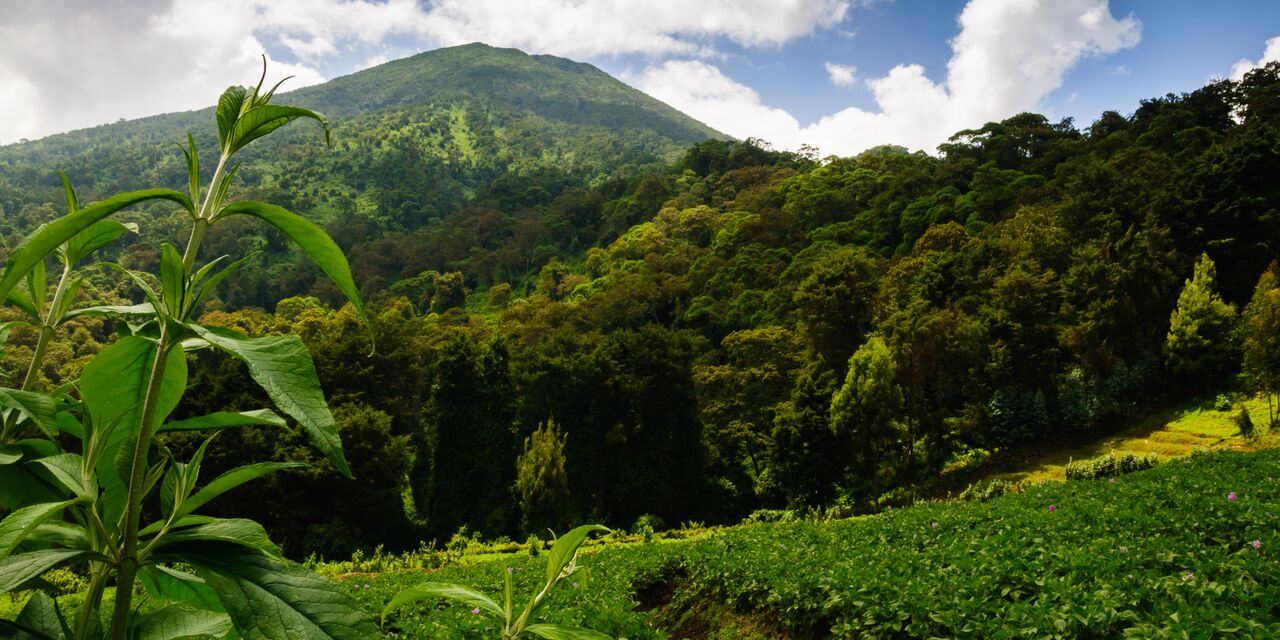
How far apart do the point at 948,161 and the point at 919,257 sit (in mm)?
17803

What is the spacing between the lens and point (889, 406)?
57.2 ft

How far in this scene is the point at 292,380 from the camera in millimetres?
655

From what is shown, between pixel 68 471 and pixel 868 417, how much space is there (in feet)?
59.1

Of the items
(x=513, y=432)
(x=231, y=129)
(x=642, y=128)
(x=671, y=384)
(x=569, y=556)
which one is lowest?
(x=513, y=432)

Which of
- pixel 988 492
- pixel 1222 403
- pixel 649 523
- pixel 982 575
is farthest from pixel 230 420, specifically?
pixel 1222 403

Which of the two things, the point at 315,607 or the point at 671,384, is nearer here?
the point at 315,607

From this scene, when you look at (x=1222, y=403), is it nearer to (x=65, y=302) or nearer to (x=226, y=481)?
(x=226, y=481)

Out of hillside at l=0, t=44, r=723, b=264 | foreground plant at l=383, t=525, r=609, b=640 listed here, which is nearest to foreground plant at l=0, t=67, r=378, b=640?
foreground plant at l=383, t=525, r=609, b=640

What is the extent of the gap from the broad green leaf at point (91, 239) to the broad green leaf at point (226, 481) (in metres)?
0.34

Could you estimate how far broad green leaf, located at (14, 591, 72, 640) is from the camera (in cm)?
79

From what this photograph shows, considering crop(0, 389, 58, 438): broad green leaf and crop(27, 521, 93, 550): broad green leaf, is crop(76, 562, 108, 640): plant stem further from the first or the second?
crop(0, 389, 58, 438): broad green leaf

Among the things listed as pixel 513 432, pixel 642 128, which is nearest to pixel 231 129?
pixel 513 432

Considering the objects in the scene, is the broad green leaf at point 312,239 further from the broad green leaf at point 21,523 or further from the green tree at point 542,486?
the green tree at point 542,486

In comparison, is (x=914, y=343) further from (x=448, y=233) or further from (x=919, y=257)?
(x=448, y=233)
